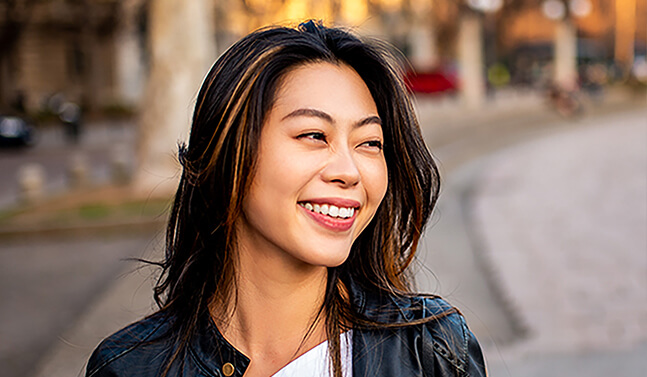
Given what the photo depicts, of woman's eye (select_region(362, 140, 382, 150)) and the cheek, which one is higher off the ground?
woman's eye (select_region(362, 140, 382, 150))

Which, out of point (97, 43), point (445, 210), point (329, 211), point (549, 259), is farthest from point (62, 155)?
point (329, 211)

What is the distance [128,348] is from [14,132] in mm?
22766

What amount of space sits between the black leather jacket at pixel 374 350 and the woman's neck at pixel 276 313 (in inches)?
1.8

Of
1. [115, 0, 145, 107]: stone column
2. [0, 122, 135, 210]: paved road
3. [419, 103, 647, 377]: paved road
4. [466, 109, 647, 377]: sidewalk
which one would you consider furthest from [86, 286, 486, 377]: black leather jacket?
[115, 0, 145, 107]: stone column

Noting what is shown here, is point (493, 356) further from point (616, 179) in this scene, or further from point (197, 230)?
point (616, 179)

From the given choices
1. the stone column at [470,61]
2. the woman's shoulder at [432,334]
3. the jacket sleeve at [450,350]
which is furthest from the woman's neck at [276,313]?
the stone column at [470,61]

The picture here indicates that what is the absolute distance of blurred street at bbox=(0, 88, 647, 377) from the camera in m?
5.44

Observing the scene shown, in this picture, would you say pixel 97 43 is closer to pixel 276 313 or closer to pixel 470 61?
pixel 470 61

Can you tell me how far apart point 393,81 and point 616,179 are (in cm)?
1158

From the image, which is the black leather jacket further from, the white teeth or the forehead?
the forehead

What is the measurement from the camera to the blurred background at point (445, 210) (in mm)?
5777

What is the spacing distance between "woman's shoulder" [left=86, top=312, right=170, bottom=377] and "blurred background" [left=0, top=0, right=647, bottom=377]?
0.47 meters

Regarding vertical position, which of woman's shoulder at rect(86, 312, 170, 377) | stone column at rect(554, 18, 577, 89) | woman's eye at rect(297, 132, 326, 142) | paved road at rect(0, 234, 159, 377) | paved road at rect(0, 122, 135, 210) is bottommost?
stone column at rect(554, 18, 577, 89)

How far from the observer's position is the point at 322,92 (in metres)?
1.68
